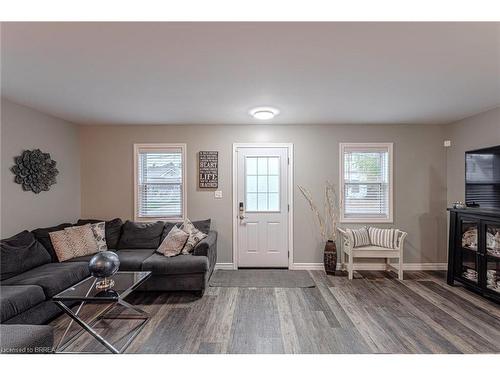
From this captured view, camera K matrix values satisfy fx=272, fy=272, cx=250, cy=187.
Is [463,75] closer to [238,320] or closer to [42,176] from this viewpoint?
[238,320]

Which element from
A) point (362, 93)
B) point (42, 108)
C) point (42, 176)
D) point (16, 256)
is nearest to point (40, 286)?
point (16, 256)

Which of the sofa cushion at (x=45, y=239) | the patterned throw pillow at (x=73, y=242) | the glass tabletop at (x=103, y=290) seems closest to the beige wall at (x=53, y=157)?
the sofa cushion at (x=45, y=239)

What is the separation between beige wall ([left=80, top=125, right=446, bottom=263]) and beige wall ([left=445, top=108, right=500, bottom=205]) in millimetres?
131

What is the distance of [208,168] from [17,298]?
2.84m

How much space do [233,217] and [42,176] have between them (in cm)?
275

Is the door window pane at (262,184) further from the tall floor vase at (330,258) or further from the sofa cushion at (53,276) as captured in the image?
the sofa cushion at (53,276)

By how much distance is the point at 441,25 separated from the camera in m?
1.68

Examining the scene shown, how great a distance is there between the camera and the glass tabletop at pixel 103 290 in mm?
2293

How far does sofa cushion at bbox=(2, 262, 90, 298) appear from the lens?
2.63 metres

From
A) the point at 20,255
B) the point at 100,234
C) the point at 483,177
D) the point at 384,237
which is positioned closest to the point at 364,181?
the point at 384,237

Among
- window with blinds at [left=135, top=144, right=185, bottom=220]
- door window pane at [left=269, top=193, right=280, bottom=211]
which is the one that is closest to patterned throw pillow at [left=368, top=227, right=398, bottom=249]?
door window pane at [left=269, top=193, right=280, bottom=211]
